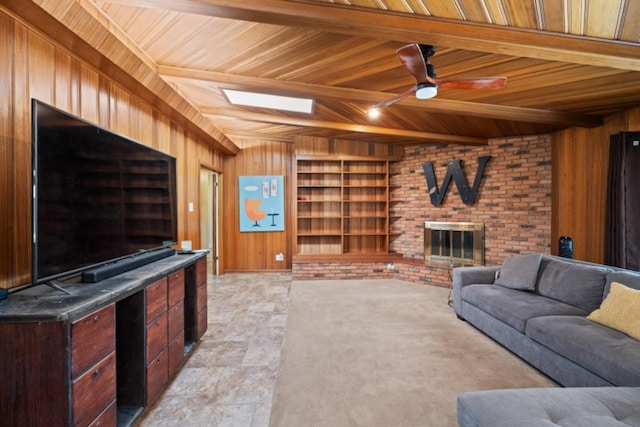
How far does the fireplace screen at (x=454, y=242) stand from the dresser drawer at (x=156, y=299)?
14.4 ft

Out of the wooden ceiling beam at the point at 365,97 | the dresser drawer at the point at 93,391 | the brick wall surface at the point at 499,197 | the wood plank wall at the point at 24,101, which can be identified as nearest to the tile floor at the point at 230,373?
the dresser drawer at the point at 93,391

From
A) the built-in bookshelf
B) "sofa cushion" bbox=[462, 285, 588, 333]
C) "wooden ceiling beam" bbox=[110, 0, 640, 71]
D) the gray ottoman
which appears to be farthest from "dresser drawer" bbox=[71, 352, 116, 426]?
the built-in bookshelf

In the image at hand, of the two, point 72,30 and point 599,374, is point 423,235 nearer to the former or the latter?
point 599,374

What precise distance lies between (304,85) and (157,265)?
2.20 metres

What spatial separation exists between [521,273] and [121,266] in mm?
3667

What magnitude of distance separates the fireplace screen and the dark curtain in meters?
1.57

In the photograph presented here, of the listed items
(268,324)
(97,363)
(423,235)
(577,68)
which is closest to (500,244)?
(423,235)

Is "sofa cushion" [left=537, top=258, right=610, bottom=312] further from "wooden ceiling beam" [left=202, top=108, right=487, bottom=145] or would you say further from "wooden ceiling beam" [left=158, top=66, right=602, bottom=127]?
"wooden ceiling beam" [left=202, top=108, right=487, bottom=145]

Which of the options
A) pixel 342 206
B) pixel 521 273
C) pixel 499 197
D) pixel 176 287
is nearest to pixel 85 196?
pixel 176 287

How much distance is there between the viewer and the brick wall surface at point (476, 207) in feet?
14.0

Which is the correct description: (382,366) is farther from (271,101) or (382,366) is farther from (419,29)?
(271,101)

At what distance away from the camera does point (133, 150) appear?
2033 mm

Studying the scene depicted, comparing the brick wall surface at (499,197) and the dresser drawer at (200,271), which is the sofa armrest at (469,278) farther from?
the dresser drawer at (200,271)

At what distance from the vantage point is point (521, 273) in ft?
10.0
